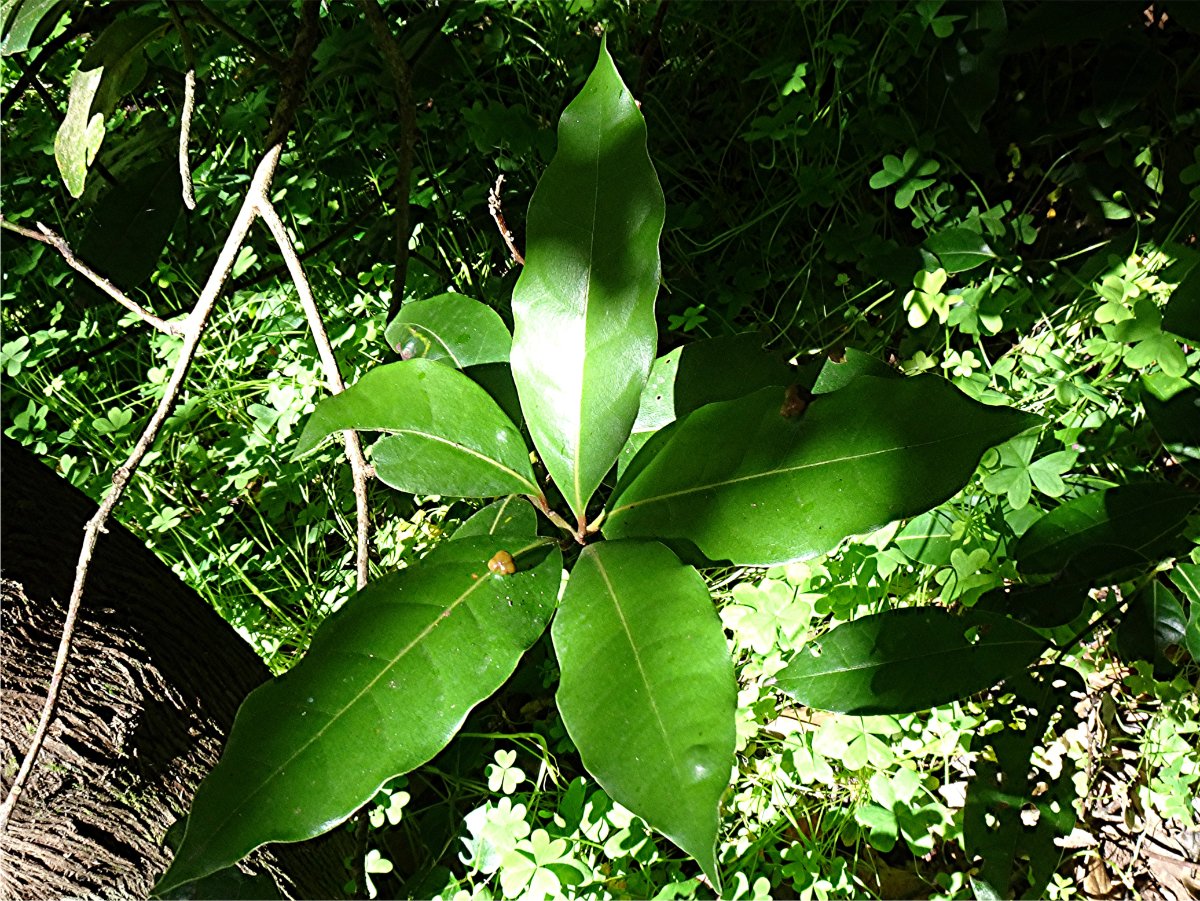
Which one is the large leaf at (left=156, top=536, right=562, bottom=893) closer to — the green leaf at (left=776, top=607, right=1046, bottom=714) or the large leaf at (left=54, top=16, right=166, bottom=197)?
the green leaf at (left=776, top=607, right=1046, bottom=714)

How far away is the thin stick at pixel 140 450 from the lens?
0.86 meters

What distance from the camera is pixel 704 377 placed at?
3.56 feet

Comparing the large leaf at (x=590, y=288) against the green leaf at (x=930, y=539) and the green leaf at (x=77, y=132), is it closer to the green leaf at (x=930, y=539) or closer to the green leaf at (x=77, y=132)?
the green leaf at (x=77, y=132)

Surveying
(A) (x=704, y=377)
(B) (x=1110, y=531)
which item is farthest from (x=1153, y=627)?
(A) (x=704, y=377)

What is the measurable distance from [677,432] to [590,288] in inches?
6.1

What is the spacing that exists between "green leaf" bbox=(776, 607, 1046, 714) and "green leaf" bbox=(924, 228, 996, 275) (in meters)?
0.93

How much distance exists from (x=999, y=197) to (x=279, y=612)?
190cm

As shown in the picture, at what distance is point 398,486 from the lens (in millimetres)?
1030

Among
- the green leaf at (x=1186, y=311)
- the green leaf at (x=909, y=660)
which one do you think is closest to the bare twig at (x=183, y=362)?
the green leaf at (x=909, y=660)

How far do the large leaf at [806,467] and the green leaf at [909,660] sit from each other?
0.51m

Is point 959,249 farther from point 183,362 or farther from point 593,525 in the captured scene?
point 183,362

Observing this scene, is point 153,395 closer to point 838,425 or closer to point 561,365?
point 561,365

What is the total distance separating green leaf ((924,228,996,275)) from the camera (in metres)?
2.00

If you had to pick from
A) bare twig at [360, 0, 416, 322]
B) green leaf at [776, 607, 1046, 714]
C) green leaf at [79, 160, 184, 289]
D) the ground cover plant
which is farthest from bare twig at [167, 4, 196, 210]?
green leaf at [776, 607, 1046, 714]
